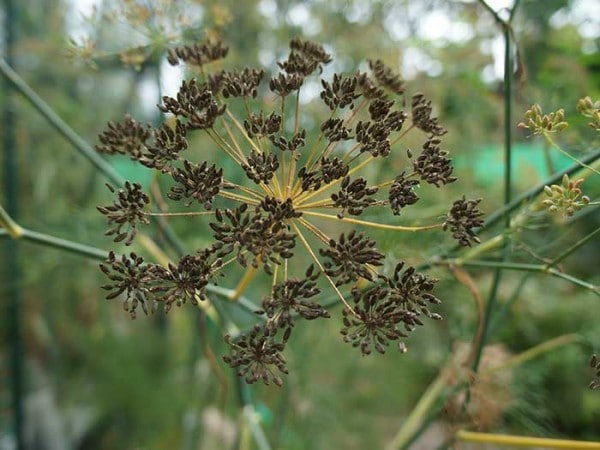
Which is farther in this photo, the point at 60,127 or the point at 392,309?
the point at 60,127

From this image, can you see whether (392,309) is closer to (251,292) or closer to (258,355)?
(258,355)

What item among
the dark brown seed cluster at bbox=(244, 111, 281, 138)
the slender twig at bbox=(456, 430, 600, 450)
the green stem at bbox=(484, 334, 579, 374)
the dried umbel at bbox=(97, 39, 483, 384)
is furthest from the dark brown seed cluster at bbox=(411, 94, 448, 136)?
the green stem at bbox=(484, 334, 579, 374)

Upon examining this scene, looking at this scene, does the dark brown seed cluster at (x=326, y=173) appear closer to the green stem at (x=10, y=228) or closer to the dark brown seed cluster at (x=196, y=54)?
the dark brown seed cluster at (x=196, y=54)

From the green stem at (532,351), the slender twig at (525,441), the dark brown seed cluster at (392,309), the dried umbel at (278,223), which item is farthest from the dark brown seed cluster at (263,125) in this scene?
the green stem at (532,351)

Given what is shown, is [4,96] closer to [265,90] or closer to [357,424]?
[265,90]

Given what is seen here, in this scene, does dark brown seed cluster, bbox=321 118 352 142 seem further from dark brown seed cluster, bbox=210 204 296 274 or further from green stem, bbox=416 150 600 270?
green stem, bbox=416 150 600 270

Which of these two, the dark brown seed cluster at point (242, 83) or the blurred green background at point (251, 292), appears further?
the blurred green background at point (251, 292)

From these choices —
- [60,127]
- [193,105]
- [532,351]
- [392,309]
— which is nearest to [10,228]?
[60,127]

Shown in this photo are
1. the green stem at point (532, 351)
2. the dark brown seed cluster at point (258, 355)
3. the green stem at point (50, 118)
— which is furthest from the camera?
the green stem at point (532, 351)
